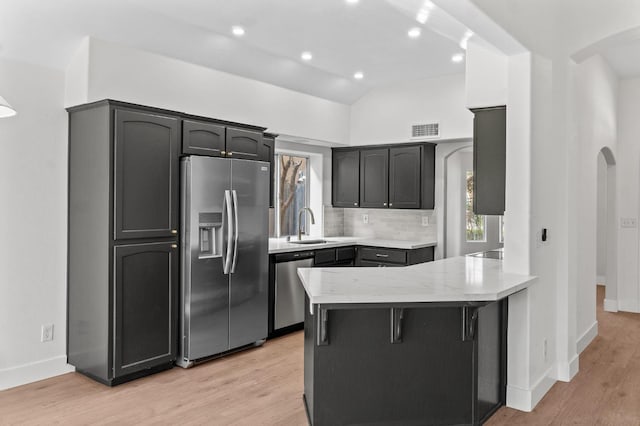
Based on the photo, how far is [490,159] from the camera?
3.67 meters

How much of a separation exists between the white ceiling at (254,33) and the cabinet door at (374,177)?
1159 mm

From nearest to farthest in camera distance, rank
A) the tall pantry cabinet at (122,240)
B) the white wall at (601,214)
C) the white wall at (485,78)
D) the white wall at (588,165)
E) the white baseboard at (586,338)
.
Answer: the white wall at (485,78) < the tall pantry cabinet at (122,240) < the white wall at (588,165) < the white baseboard at (586,338) < the white wall at (601,214)

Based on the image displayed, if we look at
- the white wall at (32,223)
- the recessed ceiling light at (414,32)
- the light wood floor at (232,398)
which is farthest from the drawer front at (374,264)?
the white wall at (32,223)

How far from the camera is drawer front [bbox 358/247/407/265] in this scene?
5.80 metres

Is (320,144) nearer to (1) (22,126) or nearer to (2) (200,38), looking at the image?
(2) (200,38)

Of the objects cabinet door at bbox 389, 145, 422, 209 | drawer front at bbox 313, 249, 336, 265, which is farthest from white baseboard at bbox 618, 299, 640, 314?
drawer front at bbox 313, 249, 336, 265

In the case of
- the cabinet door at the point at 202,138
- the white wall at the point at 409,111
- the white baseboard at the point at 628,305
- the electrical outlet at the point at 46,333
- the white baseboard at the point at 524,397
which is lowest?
the white baseboard at the point at 524,397

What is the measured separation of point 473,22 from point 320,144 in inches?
144

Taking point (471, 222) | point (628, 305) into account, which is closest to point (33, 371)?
point (471, 222)

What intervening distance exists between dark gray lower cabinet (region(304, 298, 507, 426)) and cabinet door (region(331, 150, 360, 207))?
350cm

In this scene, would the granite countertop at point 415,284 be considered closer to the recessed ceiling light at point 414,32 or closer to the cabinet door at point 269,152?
the cabinet door at point 269,152

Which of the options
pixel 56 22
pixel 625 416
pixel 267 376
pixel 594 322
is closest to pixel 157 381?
pixel 267 376

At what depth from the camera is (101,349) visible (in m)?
3.75

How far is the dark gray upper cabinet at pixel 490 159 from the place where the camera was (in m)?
3.62
